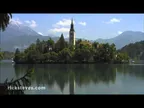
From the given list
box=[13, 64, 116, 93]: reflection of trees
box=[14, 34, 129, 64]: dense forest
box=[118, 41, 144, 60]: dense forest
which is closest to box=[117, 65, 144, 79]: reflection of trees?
box=[13, 64, 116, 93]: reflection of trees

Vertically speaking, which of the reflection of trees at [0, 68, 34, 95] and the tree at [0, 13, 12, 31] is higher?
the tree at [0, 13, 12, 31]

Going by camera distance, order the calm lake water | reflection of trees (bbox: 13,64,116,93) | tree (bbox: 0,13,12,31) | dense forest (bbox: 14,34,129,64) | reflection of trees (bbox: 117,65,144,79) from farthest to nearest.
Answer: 1. reflection of trees (bbox: 117,65,144,79)
2. reflection of trees (bbox: 13,64,116,93)
3. the calm lake water
4. dense forest (bbox: 14,34,129,64)
5. tree (bbox: 0,13,12,31)

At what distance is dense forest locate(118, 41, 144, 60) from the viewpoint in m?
13.7

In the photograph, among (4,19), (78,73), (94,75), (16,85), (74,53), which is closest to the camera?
(4,19)

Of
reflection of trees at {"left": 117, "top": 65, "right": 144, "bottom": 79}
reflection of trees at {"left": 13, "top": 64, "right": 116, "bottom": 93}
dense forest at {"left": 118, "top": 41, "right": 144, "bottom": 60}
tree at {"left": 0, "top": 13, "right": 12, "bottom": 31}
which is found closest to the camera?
tree at {"left": 0, "top": 13, "right": 12, "bottom": 31}

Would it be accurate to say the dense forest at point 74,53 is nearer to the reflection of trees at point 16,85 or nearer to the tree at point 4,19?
the reflection of trees at point 16,85

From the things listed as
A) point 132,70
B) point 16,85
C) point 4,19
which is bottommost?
point 132,70

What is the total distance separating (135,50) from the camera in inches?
558

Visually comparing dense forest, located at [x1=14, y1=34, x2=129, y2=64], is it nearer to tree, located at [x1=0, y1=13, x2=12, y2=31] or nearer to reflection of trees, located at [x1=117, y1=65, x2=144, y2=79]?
reflection of trees, located at [x1=117, y1=65, x2=144, y2=79]

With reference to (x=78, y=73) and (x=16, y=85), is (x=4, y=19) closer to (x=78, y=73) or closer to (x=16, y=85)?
(x=16, y=85)

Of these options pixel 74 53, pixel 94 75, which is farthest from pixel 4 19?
pixel 94 75
